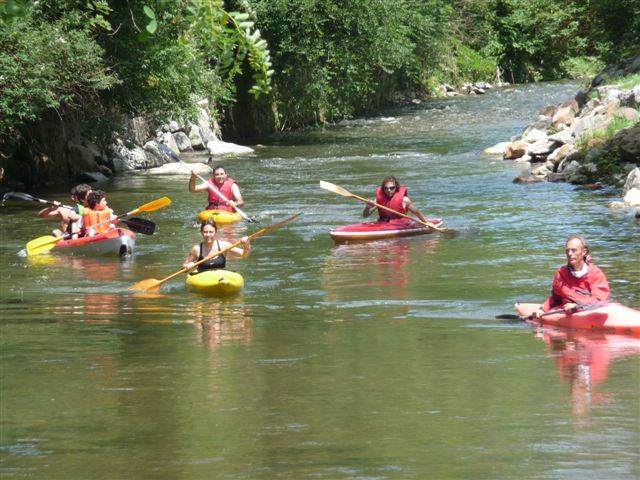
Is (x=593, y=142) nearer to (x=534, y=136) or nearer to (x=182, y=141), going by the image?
(x=534, y=136)

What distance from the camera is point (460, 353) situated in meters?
8.14

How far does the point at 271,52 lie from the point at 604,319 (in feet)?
71.6

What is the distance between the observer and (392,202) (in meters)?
14.9

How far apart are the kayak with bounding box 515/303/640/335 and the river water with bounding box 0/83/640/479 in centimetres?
14

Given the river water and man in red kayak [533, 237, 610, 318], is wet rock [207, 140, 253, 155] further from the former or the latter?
man in red kayak [533, 237, 610, 318]

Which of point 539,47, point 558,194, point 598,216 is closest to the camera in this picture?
point 598,216

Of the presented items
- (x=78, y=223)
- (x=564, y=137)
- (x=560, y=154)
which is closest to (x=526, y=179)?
(x=560, y=154)

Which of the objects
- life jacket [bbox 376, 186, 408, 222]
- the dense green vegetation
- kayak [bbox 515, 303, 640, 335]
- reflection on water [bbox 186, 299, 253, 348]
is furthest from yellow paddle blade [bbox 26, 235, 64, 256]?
kayak [bbox 515, 303, 640, 335]

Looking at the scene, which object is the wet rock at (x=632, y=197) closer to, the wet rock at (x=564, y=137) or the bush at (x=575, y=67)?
the wet rock at (x=564, y=137)

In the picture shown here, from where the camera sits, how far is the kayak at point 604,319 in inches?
343

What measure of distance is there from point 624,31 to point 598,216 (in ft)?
47.1

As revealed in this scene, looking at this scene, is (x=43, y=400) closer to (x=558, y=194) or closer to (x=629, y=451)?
(x=629, y=451)

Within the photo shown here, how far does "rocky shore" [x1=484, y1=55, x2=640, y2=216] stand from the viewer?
19.1 meters

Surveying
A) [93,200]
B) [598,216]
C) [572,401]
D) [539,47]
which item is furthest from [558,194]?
[539,47]
